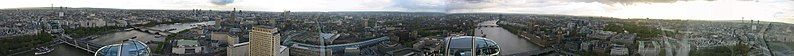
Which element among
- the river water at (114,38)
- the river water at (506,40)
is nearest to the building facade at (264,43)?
the river water at (114,38)

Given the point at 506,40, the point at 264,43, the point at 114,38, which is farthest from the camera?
the point at 114,38

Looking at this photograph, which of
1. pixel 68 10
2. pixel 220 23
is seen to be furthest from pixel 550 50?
pixel 68 10

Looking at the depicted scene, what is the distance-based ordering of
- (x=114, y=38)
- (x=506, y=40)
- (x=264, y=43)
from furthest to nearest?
(x=114, y=38) → (x=506, y=40) → (x=264, y=43)

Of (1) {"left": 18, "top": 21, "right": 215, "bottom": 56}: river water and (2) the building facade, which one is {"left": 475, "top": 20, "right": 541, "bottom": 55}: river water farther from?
(1) {"left": 18, "top": 21, "right": 215, "bottom": 56}: river water

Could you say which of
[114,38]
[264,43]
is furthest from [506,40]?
[114,38]

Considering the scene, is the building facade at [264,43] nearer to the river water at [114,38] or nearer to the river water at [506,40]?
the river water at [114,38]

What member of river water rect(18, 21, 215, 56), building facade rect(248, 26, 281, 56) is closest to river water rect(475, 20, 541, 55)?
building facade rect(248, 26, 281, 56)

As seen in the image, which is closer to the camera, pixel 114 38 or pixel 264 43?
pixel 264 43

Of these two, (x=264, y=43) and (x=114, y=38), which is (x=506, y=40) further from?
(x=114, y=38)

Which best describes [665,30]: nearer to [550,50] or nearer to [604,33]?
[604,33]
